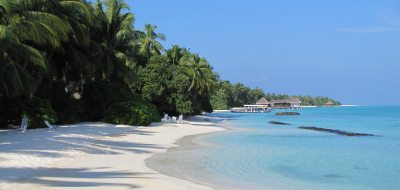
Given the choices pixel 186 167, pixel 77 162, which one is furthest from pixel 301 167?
pixel 77 162

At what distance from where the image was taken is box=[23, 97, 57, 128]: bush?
18922 mm

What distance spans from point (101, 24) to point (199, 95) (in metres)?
27.7

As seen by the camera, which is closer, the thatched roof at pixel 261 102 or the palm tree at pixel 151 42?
the palm tree at pixel 151 42

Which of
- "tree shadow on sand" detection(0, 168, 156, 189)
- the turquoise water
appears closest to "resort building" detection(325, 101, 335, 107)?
the turquoise water

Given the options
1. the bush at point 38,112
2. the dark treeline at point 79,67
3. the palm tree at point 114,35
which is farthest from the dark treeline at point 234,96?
the bush at point 38,112

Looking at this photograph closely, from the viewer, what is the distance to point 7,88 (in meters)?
16.1

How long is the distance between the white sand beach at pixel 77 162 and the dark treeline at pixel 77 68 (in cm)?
257

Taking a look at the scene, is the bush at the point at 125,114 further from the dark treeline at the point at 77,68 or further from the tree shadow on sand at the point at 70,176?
the tree shadow on sand at the point at 70,176

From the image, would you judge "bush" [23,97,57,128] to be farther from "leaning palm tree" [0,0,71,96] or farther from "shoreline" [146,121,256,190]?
"shoreline" [146,121,256,190]

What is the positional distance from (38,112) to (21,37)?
3921mm

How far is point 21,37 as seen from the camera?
16625 mm

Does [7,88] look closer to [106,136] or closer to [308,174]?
[106,136]

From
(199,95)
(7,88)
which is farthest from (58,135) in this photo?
(199,95)

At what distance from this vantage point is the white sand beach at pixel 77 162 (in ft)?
28.7
